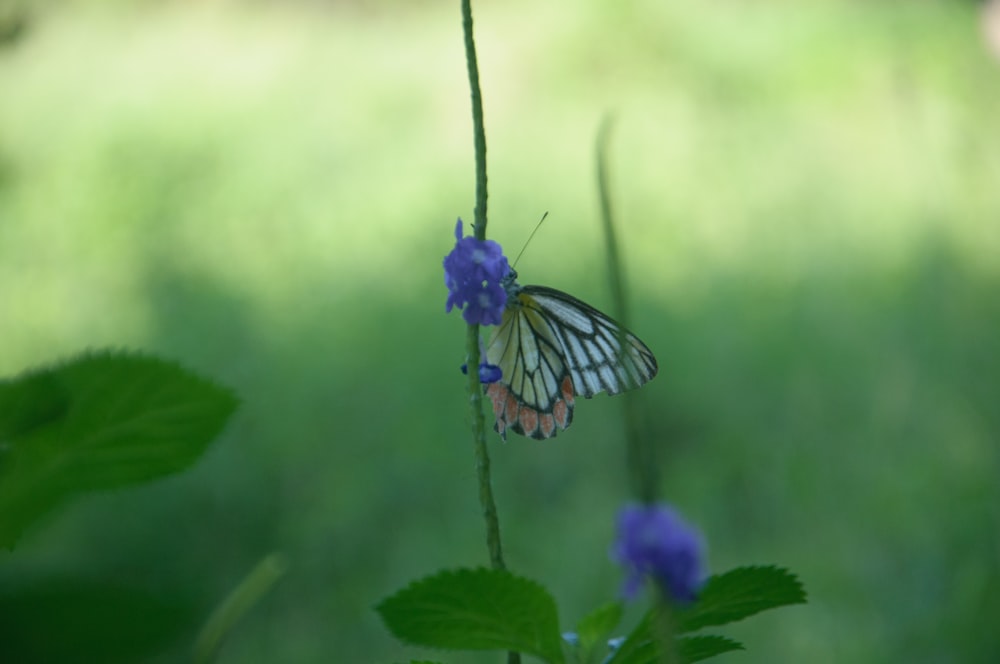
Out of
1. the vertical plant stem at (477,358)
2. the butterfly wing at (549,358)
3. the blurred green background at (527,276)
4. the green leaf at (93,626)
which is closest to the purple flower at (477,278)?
the vertical plant stem at (477,358)

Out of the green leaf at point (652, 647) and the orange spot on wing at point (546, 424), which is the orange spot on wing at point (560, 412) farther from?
the green leaf at point (652, 647)

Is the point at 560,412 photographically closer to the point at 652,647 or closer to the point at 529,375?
the point at 529,375

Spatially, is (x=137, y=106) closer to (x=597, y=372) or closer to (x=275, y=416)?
(x=275, y=416)

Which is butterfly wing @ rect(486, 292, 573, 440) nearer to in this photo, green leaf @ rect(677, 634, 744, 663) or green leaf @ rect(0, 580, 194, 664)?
green leaf @ rect(677, 634, 744, 663)

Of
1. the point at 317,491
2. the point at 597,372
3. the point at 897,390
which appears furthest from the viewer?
the point at 897,390

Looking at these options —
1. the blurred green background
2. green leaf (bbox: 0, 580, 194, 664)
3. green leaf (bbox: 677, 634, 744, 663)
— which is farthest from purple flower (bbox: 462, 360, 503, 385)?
the blurred green background

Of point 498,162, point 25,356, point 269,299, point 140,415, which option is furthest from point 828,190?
point 140,415

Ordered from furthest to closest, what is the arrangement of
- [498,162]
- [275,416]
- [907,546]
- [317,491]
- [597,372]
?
[498,162] → [275,416] → [317,491] → [907,546] → [597,372]
